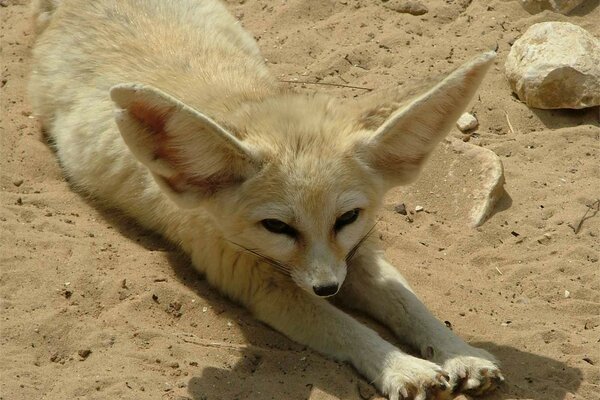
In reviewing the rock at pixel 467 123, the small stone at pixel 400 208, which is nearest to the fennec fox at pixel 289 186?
the small stone at pixel 400 208

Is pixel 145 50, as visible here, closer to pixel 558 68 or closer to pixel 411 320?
pixel 411 320

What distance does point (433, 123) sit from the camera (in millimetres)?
5051

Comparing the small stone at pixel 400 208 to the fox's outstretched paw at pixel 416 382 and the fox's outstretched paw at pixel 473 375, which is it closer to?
the fox's outstretched paw at pixel 473 375

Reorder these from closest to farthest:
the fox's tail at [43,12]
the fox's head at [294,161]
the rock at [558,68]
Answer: the fox's head at [294,161], the rock at [558,68], the fox's tail at [43,12]

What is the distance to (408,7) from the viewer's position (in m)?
8.81

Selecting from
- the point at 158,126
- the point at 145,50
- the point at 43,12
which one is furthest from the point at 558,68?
the point at 43,12

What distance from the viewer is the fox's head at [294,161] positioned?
15.4ft

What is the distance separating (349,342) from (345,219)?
68 cm

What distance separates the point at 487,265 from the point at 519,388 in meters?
1.38

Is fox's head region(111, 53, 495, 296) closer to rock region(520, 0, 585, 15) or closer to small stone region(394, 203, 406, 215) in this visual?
small stone region(394, 203, 406, 215)

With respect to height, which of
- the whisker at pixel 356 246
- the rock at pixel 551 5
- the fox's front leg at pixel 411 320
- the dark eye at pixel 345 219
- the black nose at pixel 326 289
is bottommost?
the rock at pixel 551 5

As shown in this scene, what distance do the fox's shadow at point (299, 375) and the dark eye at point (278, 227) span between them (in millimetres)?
703

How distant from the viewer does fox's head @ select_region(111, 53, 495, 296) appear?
4.70 metres

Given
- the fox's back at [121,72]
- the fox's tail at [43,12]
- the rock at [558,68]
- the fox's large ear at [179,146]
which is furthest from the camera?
the fox's tail at [43,12]
